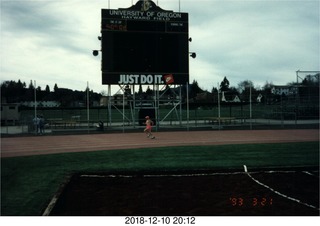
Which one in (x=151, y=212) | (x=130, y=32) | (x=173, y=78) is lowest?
(x=151, y=212)

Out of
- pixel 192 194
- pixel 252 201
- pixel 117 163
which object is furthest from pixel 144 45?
Result: pixel 252 201

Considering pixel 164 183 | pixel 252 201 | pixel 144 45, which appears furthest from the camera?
pixel 144 45

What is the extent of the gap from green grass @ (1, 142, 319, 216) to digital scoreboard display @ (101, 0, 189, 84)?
12286 mm

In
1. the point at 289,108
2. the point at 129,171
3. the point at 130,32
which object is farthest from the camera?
the point at 289,108

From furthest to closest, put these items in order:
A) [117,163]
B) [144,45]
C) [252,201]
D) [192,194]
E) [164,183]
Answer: [144,45] < [117,163] < [164,183] < [192,194] < [252,201]

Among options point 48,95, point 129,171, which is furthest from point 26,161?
point 48,95

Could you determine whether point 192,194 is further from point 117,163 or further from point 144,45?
point 144,45

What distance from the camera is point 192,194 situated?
899cm

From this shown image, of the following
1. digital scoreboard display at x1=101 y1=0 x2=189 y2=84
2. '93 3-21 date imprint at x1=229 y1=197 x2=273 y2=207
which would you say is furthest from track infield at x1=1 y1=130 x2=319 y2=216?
digital scoreboard display at x1=101 y1=0 x2=189 y2=84

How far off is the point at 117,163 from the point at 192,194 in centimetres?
523

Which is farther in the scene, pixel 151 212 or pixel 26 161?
pixel 26 161

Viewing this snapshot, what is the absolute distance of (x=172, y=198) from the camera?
8.55 metres

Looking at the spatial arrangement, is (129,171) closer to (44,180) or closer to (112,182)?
(112,182)

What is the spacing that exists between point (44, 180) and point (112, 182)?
2.07 m
